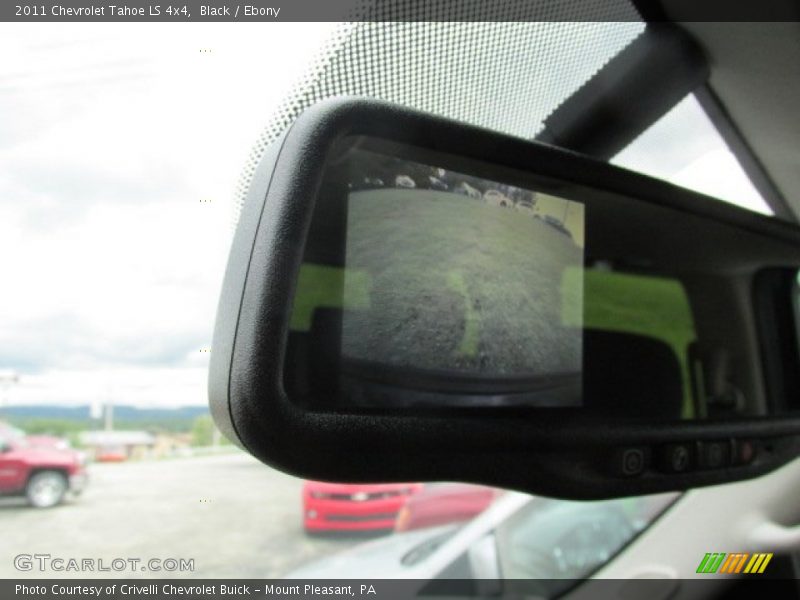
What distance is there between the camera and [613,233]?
1.83m

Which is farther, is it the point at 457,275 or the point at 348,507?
the point at 348,507

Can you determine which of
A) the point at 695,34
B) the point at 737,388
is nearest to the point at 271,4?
the point at 695,34

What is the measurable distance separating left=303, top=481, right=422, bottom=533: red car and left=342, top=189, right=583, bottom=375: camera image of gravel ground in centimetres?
155

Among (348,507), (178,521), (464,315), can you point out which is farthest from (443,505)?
(464,315)

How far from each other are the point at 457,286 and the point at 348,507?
191 centimetres

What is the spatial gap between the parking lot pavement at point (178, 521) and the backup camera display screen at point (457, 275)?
3.98ft

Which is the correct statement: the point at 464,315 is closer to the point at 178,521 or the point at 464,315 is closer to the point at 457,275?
the point at 457,275

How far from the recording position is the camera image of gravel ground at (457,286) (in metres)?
1.28

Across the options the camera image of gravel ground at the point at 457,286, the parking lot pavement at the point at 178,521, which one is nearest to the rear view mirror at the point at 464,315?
the camera image of gravel ground at the point at 457,286

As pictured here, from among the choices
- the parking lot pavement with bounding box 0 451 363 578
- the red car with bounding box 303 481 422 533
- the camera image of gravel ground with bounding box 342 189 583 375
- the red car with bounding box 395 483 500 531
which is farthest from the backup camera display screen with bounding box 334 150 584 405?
the red car with bounding box 395 483 500 531

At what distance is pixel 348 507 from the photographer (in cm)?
310

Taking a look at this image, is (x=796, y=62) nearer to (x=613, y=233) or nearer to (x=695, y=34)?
(x=695, y=34)

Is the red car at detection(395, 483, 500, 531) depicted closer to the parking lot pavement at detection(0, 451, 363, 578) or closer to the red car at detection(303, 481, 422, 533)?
the red car at detection(303, 481, 422, 533)

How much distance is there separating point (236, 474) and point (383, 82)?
163 cm
